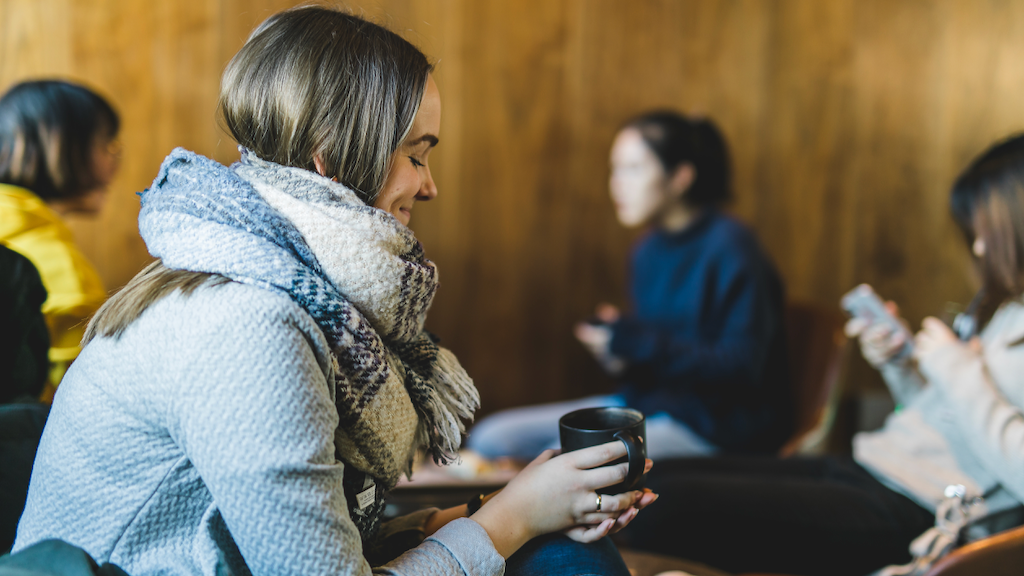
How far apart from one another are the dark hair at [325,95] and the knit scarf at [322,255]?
1.3 inches

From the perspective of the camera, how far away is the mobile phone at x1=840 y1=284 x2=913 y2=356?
1.38 m

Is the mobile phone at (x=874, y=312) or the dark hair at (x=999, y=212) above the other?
the dark hair at (x=999, y=212)

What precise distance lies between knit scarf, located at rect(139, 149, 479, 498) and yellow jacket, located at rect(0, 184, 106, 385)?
674mm

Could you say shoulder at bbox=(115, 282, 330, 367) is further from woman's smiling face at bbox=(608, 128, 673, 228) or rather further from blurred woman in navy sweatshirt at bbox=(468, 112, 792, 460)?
woman's smiling face at bbox=(608, 128, 673, 228)

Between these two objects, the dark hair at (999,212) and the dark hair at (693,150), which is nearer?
the dark hair at (999,212)

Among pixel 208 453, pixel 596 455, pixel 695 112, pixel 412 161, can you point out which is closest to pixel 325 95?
pixel 412 161

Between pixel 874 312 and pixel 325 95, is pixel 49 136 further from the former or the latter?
pixel 874 312

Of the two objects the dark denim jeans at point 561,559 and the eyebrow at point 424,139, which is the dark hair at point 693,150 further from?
the dark denim jeans at point 561,559

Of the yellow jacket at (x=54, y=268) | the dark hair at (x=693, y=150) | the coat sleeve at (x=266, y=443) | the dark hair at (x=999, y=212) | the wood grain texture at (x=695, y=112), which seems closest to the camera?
the coat sleeve at (x=266, y=443)

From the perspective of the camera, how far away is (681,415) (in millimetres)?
1745

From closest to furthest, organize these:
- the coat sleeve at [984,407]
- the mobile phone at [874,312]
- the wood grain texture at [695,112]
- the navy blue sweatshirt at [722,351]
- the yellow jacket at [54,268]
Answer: the coat sleeve at [984,407] < the yellow jacket at [54,268] < the mobile phone at [874,312] < the navy blue sweatshirt at [722,351] < the wood grain texture at [695,112]

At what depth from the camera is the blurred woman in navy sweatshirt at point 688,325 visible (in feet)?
5.68

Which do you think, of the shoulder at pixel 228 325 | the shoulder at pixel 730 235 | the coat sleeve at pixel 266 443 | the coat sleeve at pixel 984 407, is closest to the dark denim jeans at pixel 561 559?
the coat sleeve at pixel 266 443

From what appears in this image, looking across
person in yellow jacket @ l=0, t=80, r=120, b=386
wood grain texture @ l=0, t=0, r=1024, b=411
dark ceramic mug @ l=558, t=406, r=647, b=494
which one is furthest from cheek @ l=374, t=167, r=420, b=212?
wood grain texture @ l=0, t=0, r=1024, b=411
